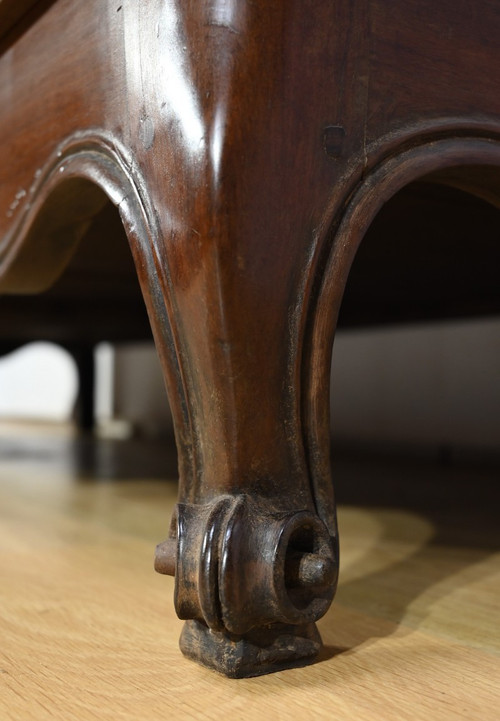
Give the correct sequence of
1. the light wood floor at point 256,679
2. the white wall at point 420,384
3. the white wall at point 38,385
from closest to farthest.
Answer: the light wood floor at point 256,679
the white wall at point 420,384
the white wall at point 38,385

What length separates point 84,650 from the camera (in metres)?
0.42

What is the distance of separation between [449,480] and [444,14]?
855 mm

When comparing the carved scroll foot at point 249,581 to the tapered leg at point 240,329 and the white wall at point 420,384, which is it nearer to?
the tapered leg at point 240,329

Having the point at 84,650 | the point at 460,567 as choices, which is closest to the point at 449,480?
the point at 460,567

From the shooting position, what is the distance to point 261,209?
0.36 metres

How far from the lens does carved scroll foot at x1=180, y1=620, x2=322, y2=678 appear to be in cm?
37

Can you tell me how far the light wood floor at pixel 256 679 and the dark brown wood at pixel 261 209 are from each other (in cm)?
3

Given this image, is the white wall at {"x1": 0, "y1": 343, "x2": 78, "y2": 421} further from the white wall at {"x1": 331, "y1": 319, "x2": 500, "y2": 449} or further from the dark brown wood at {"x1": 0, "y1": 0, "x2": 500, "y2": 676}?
the dark brown wood at {"x1": 0, "y1": 0, "x2": 500, "y2": 676}

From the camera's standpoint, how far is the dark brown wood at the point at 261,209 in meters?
0.36

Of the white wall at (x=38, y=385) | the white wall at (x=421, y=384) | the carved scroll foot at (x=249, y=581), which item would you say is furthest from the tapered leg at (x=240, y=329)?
the white wall at (x=38, y=385)

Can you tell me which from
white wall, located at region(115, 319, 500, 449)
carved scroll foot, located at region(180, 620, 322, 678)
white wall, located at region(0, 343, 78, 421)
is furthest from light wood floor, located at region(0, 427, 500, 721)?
white wall, located at region(0, 343, 78, 421)

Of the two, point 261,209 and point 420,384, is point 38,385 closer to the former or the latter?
point 420,384

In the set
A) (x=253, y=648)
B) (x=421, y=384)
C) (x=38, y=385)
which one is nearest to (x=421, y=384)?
(x=421, y=384)

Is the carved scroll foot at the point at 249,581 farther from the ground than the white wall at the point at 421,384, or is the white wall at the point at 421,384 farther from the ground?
the white wall at the point at 421,384
